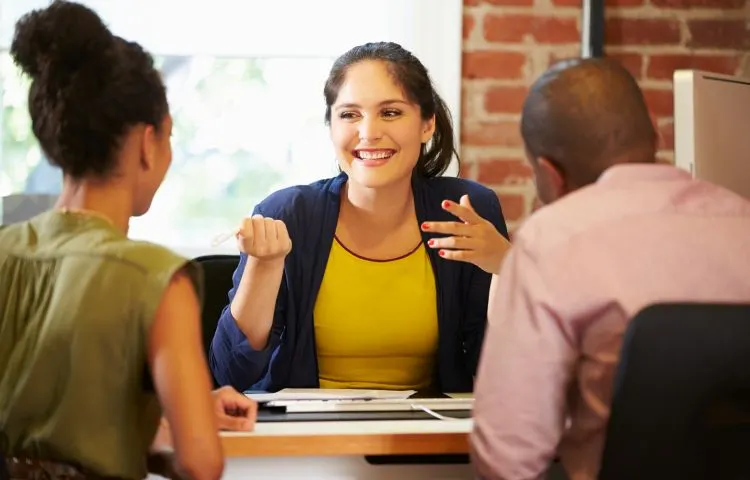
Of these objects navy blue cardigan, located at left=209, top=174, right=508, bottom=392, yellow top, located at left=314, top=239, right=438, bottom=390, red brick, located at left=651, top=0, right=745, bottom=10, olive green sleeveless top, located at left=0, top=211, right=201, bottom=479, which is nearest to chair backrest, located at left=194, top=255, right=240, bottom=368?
navy blue cardigan, located at left=209, top=174, right=508, bottom=392

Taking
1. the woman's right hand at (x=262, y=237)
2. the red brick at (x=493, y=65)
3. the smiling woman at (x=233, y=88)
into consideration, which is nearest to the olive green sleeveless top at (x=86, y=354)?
the woman's right hand at (x=262, y=237)

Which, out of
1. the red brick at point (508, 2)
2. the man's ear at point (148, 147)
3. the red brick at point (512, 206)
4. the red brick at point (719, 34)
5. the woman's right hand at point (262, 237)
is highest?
the red brick at point (508, 2)

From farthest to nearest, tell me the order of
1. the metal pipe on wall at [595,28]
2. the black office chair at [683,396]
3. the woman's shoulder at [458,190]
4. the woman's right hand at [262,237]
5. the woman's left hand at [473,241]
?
the metal pipe on wall at [595,28]
the woman's shoulder at [458,190]
the woman's left hand at [473,241]
the woman's right hand at [262,237]
the black office chair at [683,396]

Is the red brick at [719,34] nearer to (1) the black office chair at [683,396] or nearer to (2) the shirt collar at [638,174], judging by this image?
(2) the shirt collar at [638,174]

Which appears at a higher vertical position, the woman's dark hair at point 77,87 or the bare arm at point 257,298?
the woman's dark hair at point 77,87

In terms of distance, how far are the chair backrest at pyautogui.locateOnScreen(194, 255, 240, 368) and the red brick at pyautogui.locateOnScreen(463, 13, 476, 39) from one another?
84 centimetres

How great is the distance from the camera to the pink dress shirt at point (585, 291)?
1.02m

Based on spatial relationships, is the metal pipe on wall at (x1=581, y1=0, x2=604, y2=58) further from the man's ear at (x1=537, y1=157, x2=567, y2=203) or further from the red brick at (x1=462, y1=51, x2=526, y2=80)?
the man's ear at (x1=537, y1=157, x2=567, y2=203)

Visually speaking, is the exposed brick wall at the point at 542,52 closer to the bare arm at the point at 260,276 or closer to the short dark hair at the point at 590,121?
the bare arm at the point at 260,276

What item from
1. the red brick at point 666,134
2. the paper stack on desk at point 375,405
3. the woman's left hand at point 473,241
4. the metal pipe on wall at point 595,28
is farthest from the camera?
the red brick at point 666,134

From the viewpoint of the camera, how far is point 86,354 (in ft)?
3.52

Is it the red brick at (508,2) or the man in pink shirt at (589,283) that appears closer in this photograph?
the man in pink shirt at (589,283)

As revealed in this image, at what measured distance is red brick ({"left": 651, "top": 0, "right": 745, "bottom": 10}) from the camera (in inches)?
96.2

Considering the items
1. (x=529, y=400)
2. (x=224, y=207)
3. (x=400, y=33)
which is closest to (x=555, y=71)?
(x=529, y=400)
